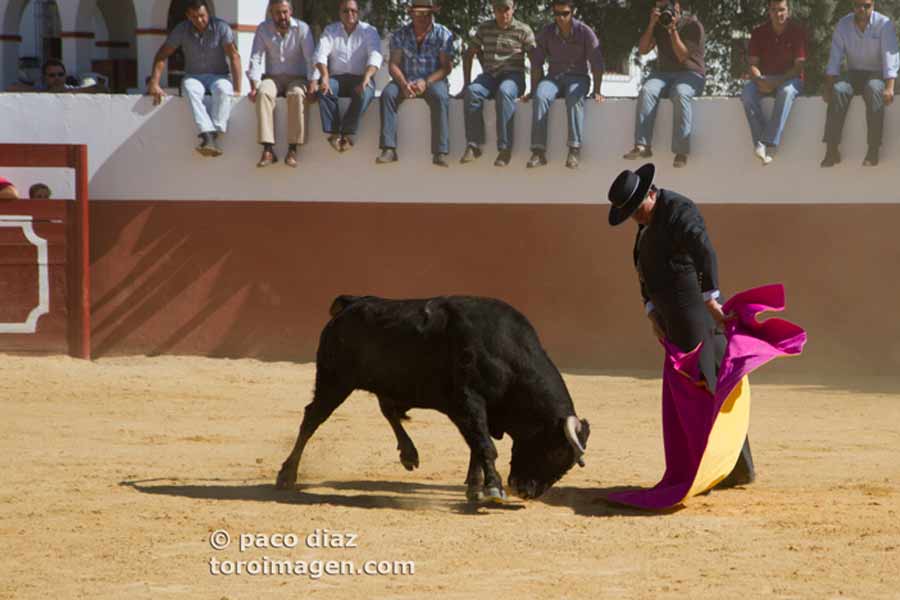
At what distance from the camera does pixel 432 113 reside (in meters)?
10.6

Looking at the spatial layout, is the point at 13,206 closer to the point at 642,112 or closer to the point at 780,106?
the point at 642,112

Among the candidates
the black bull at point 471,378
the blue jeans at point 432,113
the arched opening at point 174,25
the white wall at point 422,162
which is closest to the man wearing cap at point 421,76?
the blue jeans at point 432,113

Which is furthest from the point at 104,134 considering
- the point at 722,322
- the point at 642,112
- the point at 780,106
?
the point at 722,322

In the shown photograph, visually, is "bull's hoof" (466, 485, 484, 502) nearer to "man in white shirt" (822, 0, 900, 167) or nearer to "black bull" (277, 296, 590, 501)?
"black bull" (277, 296, 590, 501)

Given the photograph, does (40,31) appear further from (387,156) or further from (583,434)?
(583,434)

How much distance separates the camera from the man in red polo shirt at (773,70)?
10188 mm

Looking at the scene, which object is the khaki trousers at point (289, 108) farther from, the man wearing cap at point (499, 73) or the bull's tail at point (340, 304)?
the bull's tail at point (340, 304)

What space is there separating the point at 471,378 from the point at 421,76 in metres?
5.05

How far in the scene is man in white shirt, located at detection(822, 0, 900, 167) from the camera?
9.94 meters

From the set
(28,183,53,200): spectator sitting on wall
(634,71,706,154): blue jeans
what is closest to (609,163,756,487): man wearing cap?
(634,71,706,154): blue jeans

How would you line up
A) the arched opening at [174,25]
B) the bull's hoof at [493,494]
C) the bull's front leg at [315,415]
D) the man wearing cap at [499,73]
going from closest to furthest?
the bull's hoof at [493,494], the bull's front leg at [315,415], the man wearing cap at [499,73], the arched opening at [174,25]

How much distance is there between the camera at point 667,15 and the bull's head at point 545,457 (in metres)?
4.90

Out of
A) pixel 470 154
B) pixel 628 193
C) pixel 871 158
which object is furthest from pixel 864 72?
pixel 628 193

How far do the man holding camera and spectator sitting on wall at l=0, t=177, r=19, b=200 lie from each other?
4.25 meters
